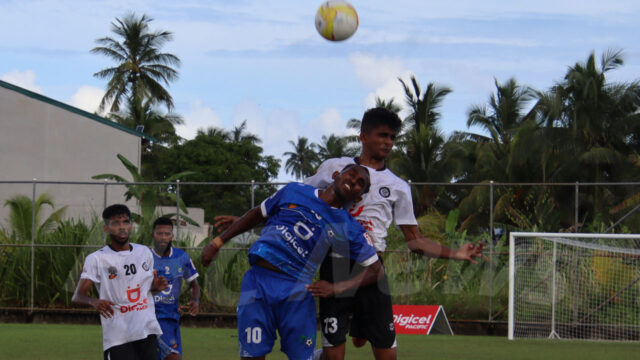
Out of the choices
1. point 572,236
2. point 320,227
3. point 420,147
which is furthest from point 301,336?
point 420,147

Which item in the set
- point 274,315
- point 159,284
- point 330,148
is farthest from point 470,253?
point 330,148

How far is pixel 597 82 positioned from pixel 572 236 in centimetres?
1748

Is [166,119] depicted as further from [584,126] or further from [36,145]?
[584,126]

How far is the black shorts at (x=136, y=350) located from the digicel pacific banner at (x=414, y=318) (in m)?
10.4

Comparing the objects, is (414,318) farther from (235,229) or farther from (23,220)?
(235,229)

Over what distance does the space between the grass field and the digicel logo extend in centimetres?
70

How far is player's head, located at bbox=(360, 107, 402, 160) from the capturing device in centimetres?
636

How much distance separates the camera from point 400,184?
6.55 m

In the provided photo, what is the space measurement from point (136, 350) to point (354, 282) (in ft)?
7.80

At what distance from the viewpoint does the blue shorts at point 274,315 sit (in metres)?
5.16

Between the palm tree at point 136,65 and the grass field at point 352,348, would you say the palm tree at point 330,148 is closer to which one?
the palm tree at point 136,65

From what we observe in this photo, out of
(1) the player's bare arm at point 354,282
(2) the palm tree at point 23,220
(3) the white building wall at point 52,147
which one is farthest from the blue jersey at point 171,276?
(3) the white building wall at point 52,147

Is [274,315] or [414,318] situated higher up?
[274,315]

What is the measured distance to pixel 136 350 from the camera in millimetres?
7156
